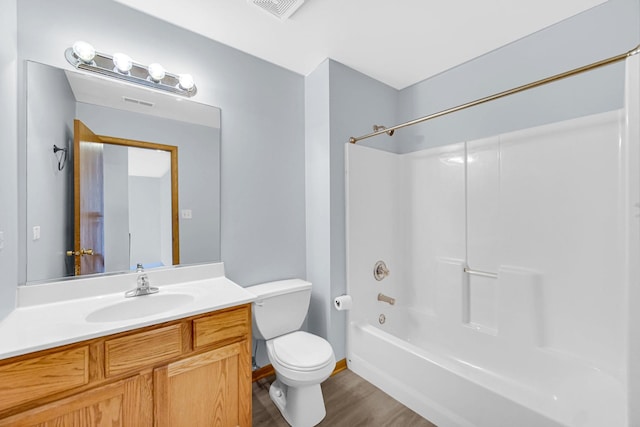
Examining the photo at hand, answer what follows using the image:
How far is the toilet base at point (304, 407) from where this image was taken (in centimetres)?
163

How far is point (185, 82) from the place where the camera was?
1.75 meters

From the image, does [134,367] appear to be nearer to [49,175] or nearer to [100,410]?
[100,410]

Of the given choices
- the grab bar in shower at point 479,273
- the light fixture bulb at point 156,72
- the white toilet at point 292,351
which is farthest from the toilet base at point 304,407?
the light fixture bulb at point 156,72

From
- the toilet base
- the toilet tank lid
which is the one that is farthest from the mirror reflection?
the toilet base

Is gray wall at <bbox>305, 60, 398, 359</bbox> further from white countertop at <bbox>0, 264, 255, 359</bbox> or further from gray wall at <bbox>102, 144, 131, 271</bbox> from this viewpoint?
gray wall at <bbox>102, 144, 131, 271</bbox>

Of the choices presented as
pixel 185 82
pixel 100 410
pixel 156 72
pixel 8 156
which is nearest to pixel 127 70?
pixel 156 72

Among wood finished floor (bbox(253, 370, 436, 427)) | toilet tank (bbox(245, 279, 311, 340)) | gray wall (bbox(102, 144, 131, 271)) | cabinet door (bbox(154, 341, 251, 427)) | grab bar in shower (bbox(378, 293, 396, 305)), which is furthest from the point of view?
grab bar in shower (bbox(378, 293, 396, 305))

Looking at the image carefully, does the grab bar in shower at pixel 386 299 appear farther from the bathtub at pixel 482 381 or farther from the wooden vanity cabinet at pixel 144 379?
the wooden vanity cabinet at pixel 144 379

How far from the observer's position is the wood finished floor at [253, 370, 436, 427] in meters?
1.68

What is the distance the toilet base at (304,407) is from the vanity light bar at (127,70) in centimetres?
199

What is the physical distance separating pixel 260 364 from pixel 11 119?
2018mm

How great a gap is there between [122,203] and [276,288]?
1.08 metres

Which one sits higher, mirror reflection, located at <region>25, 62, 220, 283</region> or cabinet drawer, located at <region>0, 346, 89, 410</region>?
mirror reflection, located at <region>25, 62, 220, 283</region>

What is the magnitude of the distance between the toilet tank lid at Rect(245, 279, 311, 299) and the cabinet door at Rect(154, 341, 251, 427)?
0.41 meters
